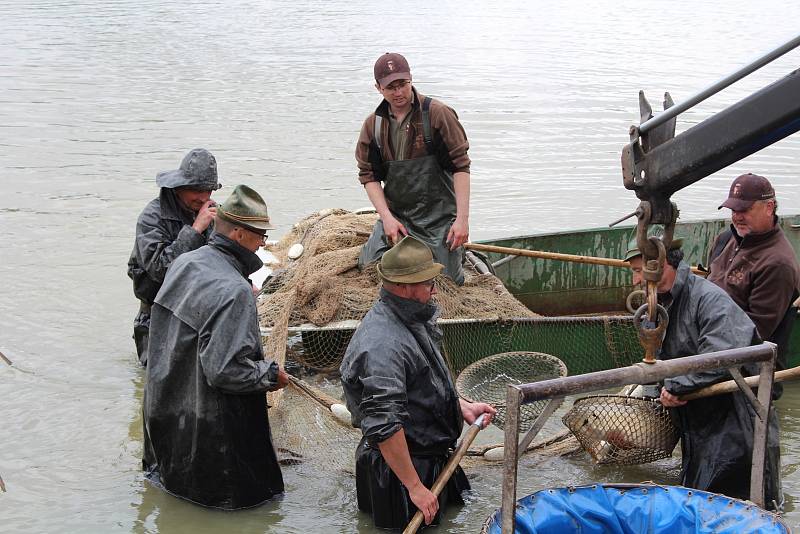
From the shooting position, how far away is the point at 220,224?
17.9 ft

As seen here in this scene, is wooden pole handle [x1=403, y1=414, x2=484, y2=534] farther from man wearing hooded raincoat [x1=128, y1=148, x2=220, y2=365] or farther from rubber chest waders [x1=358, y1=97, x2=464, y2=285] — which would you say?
rubber chest waders [x1=358, y1=97, x2=464, y2=285]

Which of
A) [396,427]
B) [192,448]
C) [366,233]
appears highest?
[366,233]

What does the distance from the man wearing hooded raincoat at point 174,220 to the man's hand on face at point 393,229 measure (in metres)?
1.48

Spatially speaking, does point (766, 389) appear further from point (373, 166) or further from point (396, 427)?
point (373, 166)

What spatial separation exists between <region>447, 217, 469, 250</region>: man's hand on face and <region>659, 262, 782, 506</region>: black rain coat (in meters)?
2.44

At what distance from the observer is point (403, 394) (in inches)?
192

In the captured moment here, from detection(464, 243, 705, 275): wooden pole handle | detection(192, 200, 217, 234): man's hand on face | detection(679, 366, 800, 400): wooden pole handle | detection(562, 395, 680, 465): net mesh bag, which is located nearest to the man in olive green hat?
detection(562, 395, 680, 465): net mesh bag

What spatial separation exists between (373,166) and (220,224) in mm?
2364

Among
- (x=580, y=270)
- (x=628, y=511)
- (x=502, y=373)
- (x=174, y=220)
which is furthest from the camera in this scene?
(x=580, y=270)

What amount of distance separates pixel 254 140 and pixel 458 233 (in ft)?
35.4

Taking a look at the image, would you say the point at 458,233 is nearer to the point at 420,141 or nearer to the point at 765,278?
the point at 420,141

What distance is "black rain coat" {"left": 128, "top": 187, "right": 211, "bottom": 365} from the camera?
20.9 ft

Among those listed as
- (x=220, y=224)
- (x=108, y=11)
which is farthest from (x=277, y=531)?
(x=108, y=11)

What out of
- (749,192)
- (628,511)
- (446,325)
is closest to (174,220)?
(446,325)
